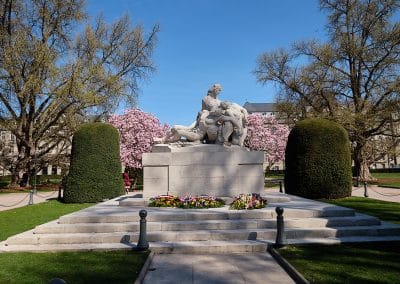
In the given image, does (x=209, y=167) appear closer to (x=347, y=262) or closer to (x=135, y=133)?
(x=347, y=262)

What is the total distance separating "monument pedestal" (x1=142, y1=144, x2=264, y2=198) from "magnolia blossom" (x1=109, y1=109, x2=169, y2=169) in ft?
83.7

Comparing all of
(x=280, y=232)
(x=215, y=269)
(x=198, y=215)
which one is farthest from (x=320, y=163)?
(x=215, y=269)

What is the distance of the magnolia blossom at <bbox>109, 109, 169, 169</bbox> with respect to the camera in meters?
38.1

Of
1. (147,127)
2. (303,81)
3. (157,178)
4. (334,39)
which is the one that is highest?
(334,39)

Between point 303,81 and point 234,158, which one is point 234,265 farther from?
point 303,81

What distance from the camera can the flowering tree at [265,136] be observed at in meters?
53.0

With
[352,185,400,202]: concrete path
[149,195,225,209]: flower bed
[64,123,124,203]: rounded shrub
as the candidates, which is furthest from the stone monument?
[352,185,400,202]: concrete path

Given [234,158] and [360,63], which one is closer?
[234,158]

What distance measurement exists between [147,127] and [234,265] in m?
33.3

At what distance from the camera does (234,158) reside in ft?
41.4

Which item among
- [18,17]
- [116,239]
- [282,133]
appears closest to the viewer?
[116,239]

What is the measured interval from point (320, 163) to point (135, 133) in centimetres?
2451

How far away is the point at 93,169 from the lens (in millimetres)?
18406

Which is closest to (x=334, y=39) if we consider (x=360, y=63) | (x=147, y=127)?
(x=360, y=63)
